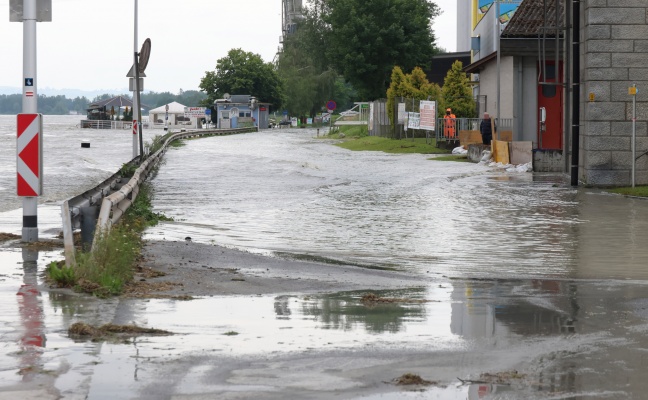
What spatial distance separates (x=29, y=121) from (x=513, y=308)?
6.70m

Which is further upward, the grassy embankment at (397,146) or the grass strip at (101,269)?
the grassy embankment at (397,146)

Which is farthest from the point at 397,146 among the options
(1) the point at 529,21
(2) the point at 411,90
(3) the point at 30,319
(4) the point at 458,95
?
(3) the point at 30,319

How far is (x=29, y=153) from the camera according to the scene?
43.5 ft

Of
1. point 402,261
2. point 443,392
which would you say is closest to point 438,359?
point 443,392

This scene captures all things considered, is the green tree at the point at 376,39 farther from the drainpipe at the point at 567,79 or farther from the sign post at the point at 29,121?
the sign post at the point at 29,121

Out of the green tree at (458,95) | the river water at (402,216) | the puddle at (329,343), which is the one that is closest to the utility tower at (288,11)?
the green tree at (458,95)

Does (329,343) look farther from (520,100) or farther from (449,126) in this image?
(449,126)

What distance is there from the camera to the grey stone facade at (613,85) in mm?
26453

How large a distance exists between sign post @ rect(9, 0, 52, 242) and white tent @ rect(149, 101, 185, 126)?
476 feet

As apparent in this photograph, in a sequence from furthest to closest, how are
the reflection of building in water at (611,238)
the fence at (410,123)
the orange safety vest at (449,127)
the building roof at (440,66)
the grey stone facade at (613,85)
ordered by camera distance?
1. the building roof at (440,66)
2. the fence at (410,123)
3. the orange safety vest at (449,127)
4. the grey stone facade at (613,85)
5. the reflection of building in water at (611,238)

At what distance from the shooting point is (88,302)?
910cm

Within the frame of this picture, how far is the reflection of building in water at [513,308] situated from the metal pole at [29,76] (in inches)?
220

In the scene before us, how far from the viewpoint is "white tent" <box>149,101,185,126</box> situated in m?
159

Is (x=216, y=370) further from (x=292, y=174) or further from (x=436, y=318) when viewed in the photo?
(x=292, y=174)
